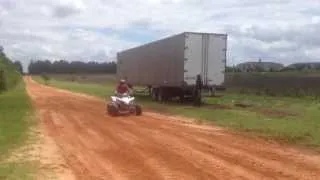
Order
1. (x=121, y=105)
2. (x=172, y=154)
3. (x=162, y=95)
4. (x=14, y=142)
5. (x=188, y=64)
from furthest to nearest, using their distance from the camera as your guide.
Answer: (x=162, y=95)
(x=188, y=64)
(x=121, y=105)
(x=14, y=142)
(x=172, y=154)

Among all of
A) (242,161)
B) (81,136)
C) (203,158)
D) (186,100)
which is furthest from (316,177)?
(186,100)

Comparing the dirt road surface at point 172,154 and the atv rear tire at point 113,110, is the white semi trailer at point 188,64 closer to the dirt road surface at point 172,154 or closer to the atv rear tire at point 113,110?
the atv rear tire at point 113,110

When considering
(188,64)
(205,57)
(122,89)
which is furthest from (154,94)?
(122,89)

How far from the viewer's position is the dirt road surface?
38.6 ft

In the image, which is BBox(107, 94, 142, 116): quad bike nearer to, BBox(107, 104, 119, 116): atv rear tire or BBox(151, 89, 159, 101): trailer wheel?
BBox(107, 104, 119, 116): atv rear tire

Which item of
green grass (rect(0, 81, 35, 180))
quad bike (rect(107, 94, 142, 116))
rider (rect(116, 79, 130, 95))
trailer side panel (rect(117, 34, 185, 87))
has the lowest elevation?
green grass (rect(0, 81, 35, 180))

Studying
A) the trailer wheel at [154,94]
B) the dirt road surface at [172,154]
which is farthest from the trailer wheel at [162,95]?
the dirt road surface at [172,154]

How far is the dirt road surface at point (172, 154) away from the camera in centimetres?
1177

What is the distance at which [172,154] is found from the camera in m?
14.4

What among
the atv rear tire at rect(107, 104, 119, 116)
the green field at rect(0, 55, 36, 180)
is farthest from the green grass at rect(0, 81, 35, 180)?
the atv rear tire at rect(107, 104, 119, 116)

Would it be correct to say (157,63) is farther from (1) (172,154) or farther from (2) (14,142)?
(1) (172,154)

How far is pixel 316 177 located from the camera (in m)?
11.3

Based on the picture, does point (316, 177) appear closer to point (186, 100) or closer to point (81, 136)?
point (81, 136)

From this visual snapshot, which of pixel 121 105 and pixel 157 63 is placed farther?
pixel 157 63
